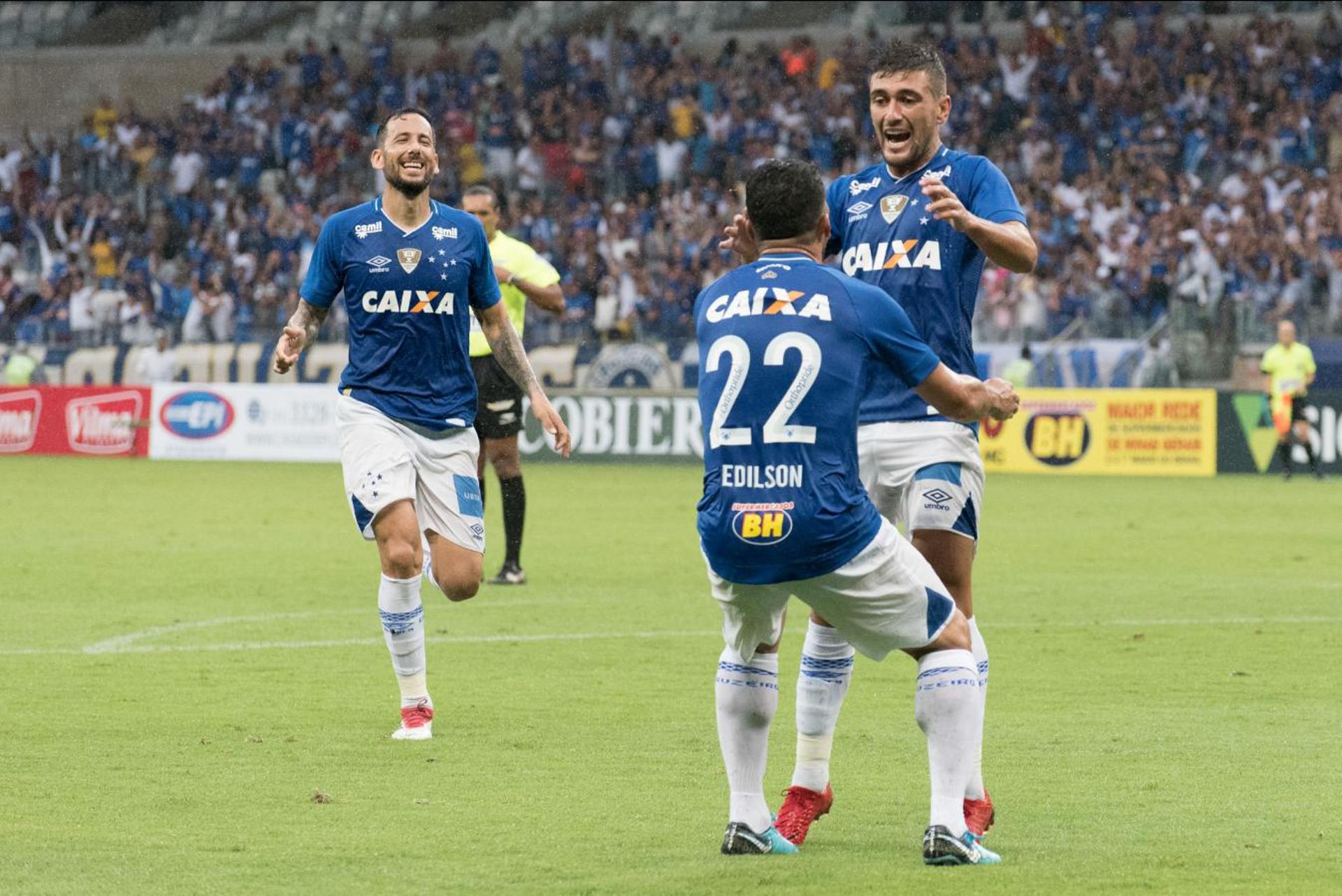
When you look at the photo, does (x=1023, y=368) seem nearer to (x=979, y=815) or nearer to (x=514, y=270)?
(x=514, y=270)

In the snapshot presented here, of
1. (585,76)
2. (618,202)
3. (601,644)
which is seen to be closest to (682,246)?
(618,202)

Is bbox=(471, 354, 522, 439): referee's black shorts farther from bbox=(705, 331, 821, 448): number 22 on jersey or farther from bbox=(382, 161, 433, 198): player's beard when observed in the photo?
bbox=(705, 331, 821, 448): number 22 on jersey

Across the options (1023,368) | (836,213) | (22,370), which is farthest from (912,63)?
(22,370)

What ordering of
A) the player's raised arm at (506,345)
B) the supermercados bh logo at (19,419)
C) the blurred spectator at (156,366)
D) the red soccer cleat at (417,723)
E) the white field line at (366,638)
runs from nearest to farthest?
the red soccer cleat at (417,723) < the player's raised arm at (506,345) < the white field line at (366,638) < the supermercados bh logo at (19,419) < the blurred spectator at (156,366)

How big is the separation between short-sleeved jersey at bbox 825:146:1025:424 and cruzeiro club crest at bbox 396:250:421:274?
2.44m

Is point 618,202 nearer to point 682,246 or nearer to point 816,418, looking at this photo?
point 682,246

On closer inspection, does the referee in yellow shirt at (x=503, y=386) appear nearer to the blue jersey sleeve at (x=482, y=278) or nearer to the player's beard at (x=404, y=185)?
the blue jersey sleeve at (x=482, y=278)

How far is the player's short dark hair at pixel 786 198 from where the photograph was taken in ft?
18.1

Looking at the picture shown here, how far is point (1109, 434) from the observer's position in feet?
91.9

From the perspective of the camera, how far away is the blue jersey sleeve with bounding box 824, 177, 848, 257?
261 inches

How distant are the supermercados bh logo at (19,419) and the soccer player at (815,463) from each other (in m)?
27.5

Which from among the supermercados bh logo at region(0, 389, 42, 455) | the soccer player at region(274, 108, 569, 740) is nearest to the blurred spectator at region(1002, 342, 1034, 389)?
the supermercados bh logo at region(0, 389, 42, 455)

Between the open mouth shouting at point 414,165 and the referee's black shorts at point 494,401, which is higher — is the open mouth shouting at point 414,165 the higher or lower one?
the higher one

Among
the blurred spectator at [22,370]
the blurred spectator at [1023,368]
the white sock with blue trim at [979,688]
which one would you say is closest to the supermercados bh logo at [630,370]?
the blurred spectator at [1023,368]
